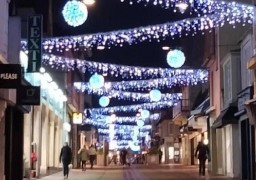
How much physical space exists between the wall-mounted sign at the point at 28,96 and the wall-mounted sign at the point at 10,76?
4.39m

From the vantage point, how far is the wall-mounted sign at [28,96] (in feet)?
75.2

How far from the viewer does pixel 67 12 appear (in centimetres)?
2188

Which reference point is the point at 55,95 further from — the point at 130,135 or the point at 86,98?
the point at 130,135

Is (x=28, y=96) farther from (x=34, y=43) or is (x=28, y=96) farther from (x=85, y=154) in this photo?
(x=85, y=154)

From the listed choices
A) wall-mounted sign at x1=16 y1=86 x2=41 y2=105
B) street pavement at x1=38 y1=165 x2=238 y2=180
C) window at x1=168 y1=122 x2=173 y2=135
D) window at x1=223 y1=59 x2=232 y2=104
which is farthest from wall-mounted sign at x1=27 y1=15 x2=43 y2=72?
window at x1=168 y1=122 x2=173 y2=135

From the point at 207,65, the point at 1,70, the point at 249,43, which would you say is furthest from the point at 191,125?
the point at 1,70

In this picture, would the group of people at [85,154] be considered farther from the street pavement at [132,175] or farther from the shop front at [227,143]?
the shop front at [227,143]

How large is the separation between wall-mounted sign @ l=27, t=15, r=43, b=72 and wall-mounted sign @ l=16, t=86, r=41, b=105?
360 cm

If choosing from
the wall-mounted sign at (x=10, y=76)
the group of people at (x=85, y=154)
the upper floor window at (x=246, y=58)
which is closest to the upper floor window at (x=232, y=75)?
the upper floor window at (x=246, y=58)

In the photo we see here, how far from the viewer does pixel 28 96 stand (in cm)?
2297

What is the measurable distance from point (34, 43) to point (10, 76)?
8517 millimetres

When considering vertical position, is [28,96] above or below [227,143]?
above

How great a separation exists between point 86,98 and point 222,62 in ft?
170

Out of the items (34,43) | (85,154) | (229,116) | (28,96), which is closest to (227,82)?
(229,116)
